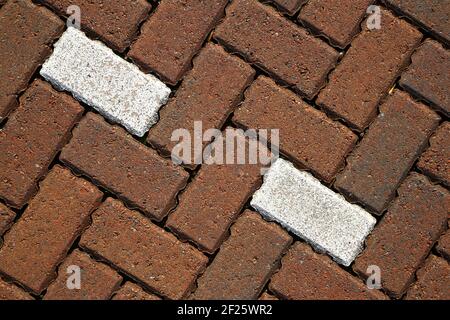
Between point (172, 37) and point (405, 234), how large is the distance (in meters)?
0.97

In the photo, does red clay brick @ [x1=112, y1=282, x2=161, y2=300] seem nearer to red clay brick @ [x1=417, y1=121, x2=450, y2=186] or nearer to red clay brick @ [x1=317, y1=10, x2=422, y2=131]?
red clay brick @ [x1=317, y1=10, x2=422, y2=131]

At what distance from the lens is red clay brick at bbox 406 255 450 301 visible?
1.69 meters

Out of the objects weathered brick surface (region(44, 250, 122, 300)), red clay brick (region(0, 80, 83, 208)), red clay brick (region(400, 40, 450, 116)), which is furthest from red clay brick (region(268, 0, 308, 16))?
weathered brick surface (region(44, 250, 122, 300))

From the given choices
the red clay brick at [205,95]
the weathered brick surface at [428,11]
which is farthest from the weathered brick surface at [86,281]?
the weathered brick surface at [428,11]

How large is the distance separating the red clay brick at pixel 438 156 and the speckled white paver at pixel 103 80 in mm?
873

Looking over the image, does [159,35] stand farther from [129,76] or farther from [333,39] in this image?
[333,39]

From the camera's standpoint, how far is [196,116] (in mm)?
1678

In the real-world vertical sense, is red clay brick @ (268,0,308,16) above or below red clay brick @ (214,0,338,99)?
above

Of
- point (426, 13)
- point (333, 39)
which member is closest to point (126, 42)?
point (333, 39)

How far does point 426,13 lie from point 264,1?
1.73ft

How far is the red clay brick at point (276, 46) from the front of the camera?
1689 millimetres

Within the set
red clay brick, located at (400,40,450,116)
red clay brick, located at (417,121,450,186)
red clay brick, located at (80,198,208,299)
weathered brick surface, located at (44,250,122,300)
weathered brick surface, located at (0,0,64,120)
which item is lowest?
weathered brick surface, located at (44,250,122,300)

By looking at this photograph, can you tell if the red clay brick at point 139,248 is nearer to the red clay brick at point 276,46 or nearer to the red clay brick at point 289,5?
the red clay brick at point 276,46

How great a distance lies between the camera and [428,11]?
67.4 inches
